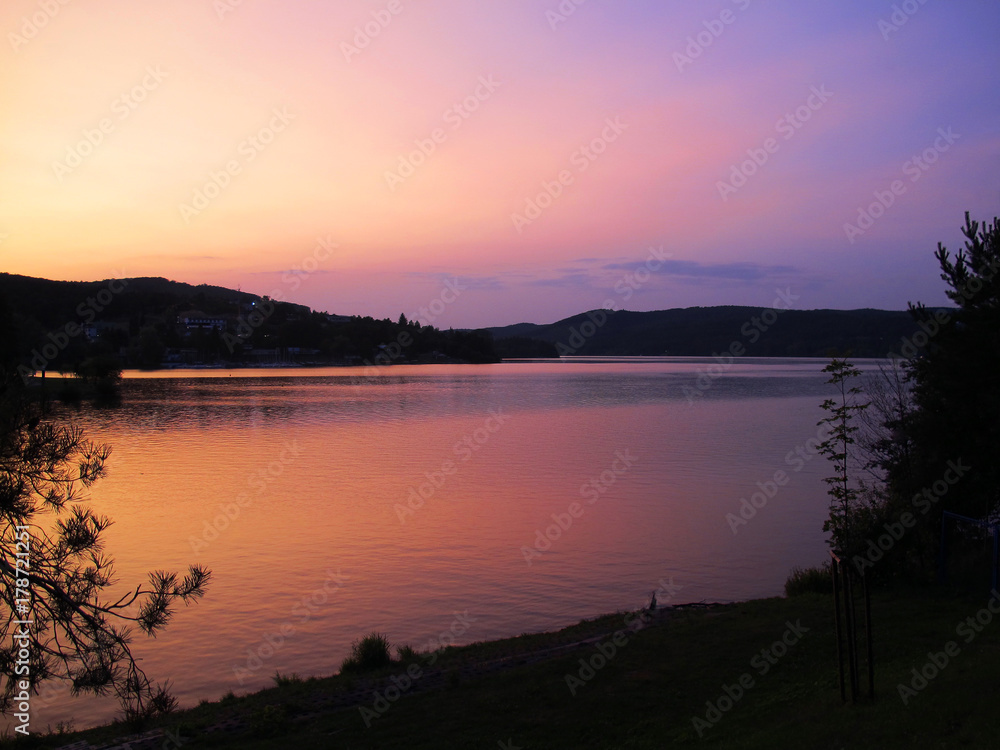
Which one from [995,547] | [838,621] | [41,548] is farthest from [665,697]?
[41,548]

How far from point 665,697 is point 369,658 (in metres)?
4.29

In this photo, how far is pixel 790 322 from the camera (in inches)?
7318

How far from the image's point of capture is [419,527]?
2116cm

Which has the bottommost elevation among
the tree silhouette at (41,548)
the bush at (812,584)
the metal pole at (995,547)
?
the bush at (812,584)

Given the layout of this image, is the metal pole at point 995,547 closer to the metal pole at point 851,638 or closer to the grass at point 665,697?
the grass at point 665,697

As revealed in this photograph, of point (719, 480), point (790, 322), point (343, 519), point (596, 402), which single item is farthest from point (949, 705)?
point (790, 322)

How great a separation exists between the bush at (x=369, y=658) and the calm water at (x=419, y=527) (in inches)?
32.3

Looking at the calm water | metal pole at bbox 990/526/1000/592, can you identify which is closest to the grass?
metal pole at bbox 990/526/1000/592

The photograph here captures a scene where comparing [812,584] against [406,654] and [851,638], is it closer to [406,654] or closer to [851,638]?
[851,638]

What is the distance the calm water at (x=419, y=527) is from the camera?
13203 mm

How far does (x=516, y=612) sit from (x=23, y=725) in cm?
777

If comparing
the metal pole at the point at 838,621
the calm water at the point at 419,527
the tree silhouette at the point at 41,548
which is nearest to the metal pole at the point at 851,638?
the metal pole at the point at 838,621

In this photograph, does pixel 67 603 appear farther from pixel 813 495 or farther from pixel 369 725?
pixel 813 495

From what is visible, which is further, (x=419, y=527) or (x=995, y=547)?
(x=419, y=527)
